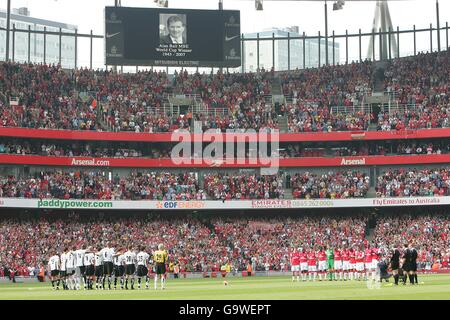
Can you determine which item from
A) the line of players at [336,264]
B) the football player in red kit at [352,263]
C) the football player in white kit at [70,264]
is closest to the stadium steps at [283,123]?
the line of players at [336,264]

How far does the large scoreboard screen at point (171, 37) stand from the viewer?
256ft

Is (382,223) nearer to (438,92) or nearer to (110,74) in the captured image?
(438,92)

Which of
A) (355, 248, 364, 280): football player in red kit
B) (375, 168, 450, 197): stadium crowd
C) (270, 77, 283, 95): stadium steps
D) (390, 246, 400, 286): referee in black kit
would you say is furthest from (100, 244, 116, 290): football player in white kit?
(270, 77, 283, 95): stadium steps

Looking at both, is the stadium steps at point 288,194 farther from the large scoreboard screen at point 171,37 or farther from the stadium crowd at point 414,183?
the large scoreboard screen at point 171,37

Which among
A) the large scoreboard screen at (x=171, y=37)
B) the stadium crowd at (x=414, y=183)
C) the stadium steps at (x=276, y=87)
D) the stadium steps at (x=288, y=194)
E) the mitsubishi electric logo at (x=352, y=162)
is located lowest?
the stadium steps at (x=288, y=194)

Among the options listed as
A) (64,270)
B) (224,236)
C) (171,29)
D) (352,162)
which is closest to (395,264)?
(64,270)

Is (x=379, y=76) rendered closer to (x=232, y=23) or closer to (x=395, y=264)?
(x=232, y=23)

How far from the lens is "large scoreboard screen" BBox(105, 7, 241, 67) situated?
78.1 metres

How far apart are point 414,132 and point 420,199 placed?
6.23 metres

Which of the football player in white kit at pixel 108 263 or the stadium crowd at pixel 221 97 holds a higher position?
the stadium crowd at pixel 221 97

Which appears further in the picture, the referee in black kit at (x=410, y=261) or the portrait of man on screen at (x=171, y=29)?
the portrait of man on screen at (x=171, y=29)

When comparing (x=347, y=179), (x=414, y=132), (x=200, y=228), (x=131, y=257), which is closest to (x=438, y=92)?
(x=414, y=132)

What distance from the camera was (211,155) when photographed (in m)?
76.1

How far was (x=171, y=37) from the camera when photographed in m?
78.9
